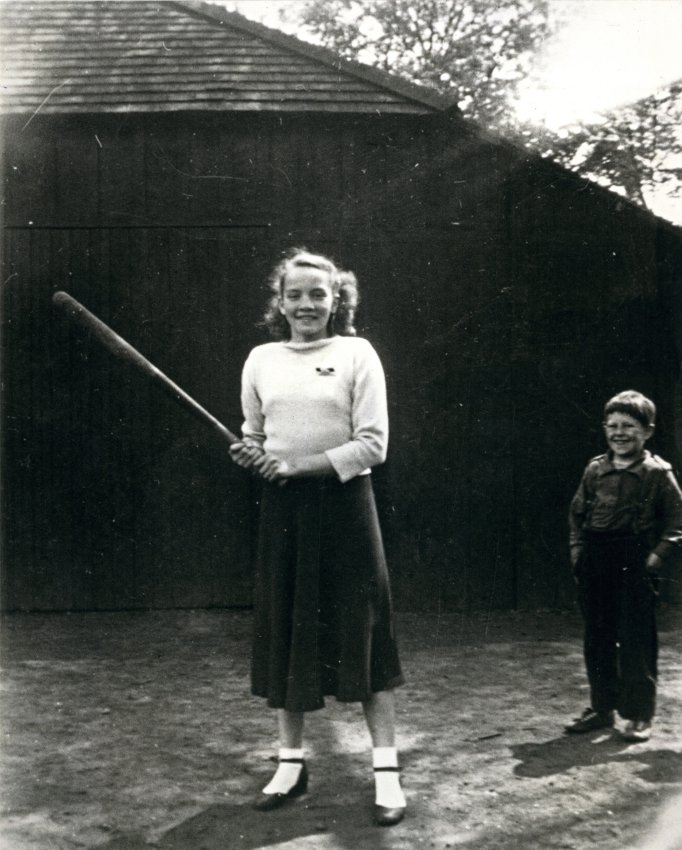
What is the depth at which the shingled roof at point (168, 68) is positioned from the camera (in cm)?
674

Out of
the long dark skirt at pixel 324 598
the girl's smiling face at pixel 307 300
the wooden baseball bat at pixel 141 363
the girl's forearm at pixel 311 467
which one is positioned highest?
the girl's smiling face at pixel 307 300

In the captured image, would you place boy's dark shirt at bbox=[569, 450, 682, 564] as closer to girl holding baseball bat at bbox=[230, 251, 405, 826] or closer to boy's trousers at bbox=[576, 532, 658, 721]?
boy's trousers at bbox=[576, 532, 658, 721]

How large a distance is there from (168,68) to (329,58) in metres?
1.17

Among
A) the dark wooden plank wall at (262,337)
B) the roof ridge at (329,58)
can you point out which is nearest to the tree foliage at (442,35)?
the roof ridge at (329,58)

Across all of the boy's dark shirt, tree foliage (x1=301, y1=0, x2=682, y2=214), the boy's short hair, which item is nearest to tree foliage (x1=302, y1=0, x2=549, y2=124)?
tree foliage (x1=301, y1=0, x2=682, y2=214)

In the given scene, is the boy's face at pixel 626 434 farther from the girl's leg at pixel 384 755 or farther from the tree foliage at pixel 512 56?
the tree foliage at pixel 512 56

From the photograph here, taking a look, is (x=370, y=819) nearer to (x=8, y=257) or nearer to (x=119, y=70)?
(x=8, y=257)

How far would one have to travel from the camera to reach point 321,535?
10.7 feet

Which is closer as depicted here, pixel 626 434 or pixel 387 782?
pixel 387 782

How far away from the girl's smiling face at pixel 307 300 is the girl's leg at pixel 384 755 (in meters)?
1.28

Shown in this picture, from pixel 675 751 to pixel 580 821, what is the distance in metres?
0.97

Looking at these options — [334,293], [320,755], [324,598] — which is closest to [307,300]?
[334,293]

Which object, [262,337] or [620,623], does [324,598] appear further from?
[262,337]

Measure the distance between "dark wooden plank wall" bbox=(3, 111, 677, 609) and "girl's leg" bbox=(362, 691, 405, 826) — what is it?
3621 mm
